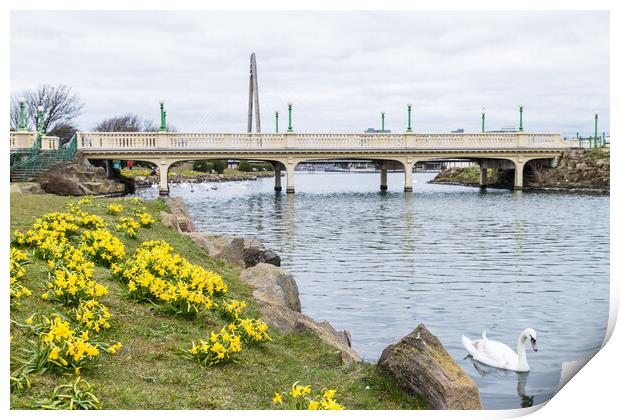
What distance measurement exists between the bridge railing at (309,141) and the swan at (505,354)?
42.9m

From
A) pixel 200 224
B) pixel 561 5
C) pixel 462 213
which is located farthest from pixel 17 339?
pixel 462 213

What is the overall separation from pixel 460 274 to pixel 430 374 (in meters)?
11.8

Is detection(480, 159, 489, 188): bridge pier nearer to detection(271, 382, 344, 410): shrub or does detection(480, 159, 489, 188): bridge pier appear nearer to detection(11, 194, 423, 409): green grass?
detection(11, 194, 423, 409): green grass

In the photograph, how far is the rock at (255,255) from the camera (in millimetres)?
17355

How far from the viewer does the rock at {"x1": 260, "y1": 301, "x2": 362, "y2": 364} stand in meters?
9.73

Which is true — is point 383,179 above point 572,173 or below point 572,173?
below

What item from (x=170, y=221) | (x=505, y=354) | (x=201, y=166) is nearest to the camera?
(x=505, y=354)

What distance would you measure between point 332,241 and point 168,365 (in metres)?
19.6

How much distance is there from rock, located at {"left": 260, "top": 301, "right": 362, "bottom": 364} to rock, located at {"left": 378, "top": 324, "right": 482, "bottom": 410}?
51.6 inches

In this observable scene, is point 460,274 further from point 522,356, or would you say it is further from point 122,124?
point 122,124

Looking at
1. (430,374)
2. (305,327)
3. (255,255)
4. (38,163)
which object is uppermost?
(38,163)

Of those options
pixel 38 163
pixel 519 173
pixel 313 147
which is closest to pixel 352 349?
pixel 38 163

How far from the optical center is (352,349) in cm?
1122

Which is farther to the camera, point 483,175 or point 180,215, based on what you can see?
point 483,175
